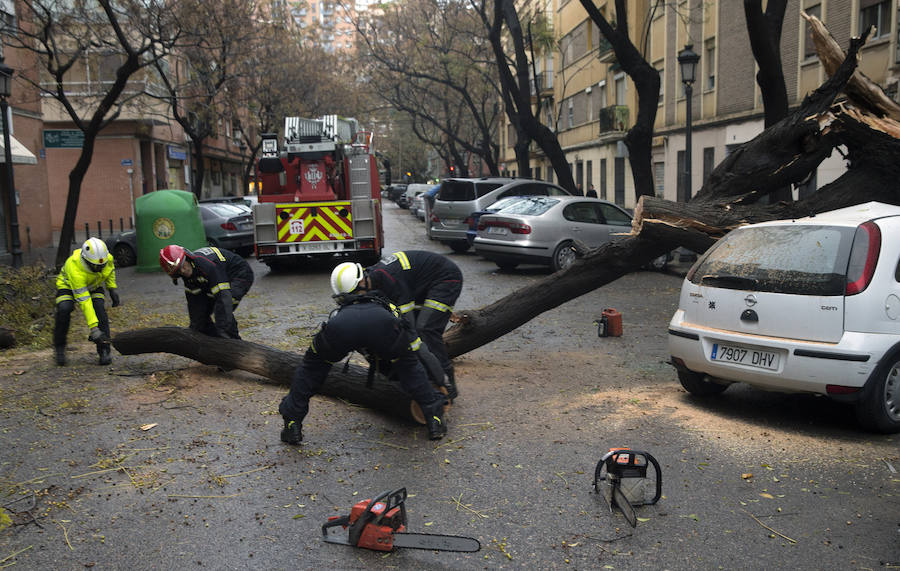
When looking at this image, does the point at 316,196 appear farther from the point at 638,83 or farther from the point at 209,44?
the point at 209,44

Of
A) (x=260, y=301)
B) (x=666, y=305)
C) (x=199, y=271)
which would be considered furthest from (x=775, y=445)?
(x=260, y=301)

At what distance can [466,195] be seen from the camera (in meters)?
19.5

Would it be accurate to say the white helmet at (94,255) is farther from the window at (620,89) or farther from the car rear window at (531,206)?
the window at (620,89)

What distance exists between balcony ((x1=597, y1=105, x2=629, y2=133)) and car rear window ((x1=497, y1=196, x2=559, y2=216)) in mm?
19249

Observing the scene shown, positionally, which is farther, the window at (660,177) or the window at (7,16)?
the window at (660,177)

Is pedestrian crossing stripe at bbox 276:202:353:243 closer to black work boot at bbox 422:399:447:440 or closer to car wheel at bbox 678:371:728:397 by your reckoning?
car wheel at bbox 678:371:728:397

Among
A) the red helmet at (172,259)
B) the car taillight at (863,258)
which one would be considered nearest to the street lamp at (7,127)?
the red helmet at (172,259)

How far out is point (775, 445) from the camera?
532 centimetres

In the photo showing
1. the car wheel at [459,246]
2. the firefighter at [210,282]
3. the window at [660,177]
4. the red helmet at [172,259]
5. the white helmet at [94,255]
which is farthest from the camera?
the window at [660,177]

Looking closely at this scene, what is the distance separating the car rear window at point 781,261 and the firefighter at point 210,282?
421 cm

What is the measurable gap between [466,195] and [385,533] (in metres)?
15.9

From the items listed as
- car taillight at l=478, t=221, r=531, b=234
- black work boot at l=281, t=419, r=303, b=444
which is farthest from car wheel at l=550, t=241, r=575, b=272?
black work boot at l=281, t=419, r=303, b=444

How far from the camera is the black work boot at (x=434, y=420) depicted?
5641 millimetres

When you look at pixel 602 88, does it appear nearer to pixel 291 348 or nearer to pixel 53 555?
pixel 291 348
